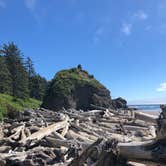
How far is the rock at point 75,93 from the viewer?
2328 inches

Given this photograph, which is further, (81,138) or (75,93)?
(75,93)

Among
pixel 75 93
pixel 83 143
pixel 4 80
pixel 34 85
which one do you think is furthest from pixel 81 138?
pixel 34 85

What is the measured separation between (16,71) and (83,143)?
6981cm

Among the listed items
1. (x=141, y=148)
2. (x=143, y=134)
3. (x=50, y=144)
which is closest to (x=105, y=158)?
(x=141, y=148)

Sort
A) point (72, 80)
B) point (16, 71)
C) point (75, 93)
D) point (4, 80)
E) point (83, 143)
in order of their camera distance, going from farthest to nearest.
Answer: point (16, 71) → point (4, 80) → point (72, 80) → point (75, 93) → point (83, 143)

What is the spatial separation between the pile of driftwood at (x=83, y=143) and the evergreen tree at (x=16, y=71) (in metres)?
52.7

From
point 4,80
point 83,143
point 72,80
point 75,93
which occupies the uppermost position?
point 4,80

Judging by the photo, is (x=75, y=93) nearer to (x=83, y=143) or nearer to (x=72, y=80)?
(x=72, y=80)

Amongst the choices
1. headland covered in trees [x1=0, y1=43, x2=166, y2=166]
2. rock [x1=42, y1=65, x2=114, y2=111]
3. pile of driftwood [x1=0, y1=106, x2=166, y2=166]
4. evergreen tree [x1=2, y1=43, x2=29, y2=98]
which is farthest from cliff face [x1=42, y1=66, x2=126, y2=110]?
pile of driftwood [x1=0, y1=106, x2=166, y2=166]

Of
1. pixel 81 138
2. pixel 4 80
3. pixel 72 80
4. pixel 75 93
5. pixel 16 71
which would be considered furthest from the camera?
pixel 16 71

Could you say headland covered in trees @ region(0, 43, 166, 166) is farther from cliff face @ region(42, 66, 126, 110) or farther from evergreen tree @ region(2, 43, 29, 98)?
evergreen tree @ region(2, 43, 29, 98)

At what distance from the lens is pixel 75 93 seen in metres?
62.8

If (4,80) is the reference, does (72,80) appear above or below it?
below

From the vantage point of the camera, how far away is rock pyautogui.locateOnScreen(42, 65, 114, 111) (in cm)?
5912
